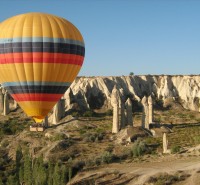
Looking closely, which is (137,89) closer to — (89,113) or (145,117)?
(89,113)

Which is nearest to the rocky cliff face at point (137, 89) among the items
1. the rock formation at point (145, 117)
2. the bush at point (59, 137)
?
the rock formation at point (145, 117)

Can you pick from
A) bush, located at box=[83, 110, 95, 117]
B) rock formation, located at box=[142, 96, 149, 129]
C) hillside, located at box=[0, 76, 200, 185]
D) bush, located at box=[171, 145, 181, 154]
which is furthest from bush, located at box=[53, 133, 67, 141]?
bush, located at box=[171, 145, 181, 154]

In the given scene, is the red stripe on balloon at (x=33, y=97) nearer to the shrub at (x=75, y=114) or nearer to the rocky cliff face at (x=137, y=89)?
the shrub at (x=75, y=114)

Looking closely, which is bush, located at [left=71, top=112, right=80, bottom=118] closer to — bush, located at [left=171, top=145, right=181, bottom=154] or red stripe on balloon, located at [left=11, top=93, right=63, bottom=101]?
bush, located at [left=171, top=145, right=181, bottom=154]

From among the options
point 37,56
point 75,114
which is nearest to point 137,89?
point 75,114

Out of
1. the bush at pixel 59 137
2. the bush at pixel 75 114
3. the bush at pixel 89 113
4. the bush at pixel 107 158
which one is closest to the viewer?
the bush at pixel 107 158
